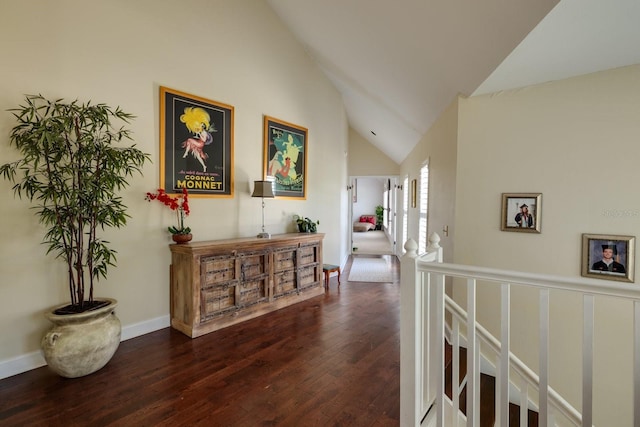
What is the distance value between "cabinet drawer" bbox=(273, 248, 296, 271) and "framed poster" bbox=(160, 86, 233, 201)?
3.02ft

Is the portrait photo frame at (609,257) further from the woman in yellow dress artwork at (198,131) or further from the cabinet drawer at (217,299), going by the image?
the woman in yellow dress artwork at (198,131)

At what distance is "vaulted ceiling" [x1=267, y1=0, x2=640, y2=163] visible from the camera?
65.1 inches

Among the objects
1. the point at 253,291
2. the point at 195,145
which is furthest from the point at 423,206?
the point at 195,145

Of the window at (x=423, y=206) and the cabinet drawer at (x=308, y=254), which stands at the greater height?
the window at (x=423, y=206)

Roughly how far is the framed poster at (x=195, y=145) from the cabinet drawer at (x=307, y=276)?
1.36 meters

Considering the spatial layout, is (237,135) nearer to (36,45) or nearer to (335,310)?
(36,45)

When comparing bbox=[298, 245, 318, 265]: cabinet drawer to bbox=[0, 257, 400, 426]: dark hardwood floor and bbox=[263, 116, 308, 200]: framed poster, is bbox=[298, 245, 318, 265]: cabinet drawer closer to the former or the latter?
bbox=[263, 116, 308, 200]: framed poster

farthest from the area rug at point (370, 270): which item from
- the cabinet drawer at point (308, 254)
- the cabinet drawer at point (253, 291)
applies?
the cabinet drawer at point (253, 291)

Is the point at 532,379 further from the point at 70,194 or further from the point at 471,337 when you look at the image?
the point at 70,194

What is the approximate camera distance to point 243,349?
104 inches

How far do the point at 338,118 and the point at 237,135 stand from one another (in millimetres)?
2466

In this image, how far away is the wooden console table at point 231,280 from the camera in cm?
287


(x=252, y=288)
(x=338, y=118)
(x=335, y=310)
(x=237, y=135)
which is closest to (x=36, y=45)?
(x=237, y=135)

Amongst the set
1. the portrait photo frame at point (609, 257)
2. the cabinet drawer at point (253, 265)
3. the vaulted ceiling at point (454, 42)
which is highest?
the vaulted ceiling at point (454, 42)
